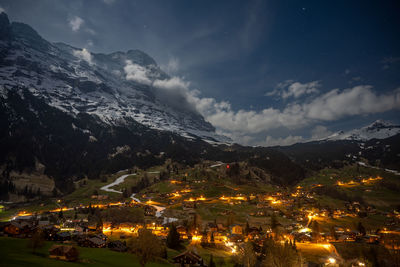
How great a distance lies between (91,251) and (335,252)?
97294 mm

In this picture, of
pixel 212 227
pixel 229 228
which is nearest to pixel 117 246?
pixel 212 227

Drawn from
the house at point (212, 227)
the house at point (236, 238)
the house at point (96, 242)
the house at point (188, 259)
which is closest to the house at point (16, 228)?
the house at point (96, 242)

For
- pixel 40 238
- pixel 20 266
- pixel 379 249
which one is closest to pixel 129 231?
pixel 40 238

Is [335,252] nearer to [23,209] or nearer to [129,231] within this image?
[129,231]

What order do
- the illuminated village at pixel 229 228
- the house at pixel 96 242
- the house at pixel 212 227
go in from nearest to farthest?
the house at pixel 96 242 → the illuminated village at pixel 229 228 → the house at pixel 212 227

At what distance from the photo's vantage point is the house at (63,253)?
53.6 m

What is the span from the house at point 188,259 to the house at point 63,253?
3177 cm

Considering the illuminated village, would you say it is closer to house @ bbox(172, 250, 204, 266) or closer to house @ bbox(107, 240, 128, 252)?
house @ bbox(107, 240, 128, 252)

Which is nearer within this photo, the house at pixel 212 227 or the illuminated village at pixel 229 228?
the illuminated village at pixel 229 228

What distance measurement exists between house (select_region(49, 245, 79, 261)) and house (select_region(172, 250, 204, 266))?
104 feet

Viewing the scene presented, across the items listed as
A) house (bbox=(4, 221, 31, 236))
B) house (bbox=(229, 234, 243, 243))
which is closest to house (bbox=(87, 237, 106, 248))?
house (bbox=(4, 221, 31, 236))

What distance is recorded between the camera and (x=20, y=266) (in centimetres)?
3606

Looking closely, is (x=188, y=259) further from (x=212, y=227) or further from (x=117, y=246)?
(x=212, y=227)

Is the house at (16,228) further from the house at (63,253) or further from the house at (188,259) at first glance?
the house at (188,259)
